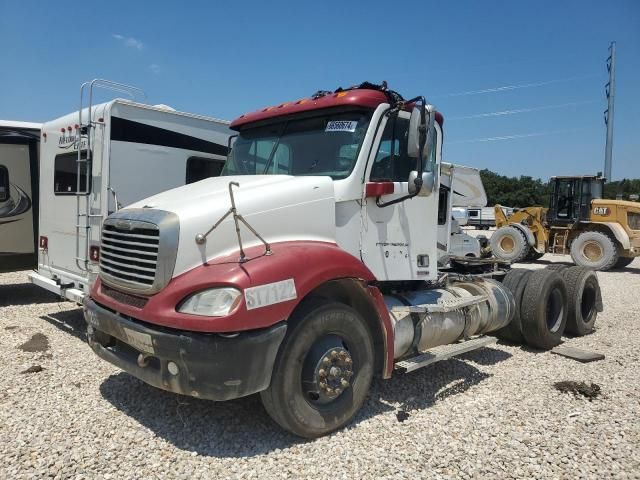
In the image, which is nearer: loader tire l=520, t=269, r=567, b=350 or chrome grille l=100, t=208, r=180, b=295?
chrome grille l=100, t=208, r=180, b=295

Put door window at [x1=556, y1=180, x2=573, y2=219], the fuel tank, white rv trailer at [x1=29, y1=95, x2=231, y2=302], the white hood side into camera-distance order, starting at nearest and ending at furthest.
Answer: the white hood side → the fuel tank → white rv trailer at [x1=29, y1=95, x2=231, y2=302] → door window at [x1=556, y1=180, x2=573, y2=219]

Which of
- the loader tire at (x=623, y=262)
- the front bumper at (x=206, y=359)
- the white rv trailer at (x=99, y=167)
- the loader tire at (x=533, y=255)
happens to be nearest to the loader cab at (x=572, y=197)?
the loader tire at (x=533, y=255)

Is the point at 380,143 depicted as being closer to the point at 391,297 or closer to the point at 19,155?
the point at 391,297

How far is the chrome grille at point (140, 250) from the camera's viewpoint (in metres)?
3.44

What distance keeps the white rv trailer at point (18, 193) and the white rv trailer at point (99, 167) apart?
49.5 inches

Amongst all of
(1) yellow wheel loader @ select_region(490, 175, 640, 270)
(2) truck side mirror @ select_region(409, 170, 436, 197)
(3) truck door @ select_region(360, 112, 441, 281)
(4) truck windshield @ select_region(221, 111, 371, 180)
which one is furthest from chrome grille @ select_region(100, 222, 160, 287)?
(1) yellow wheel loader @ select_region(490, 175, 640, 270)

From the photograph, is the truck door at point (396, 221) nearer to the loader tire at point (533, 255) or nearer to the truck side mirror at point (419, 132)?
the truck side mirror at point (419, 132)

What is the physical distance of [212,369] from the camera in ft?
10.5

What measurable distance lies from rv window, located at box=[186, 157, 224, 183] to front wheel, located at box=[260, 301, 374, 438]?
153 inches

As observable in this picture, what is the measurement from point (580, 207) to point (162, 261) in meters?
16.4

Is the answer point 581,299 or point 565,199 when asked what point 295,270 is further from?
point 565,199

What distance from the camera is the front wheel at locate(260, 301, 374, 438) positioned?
11.6 ft

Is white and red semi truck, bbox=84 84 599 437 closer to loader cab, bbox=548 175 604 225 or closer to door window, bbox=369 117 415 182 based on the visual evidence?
door window, bbox=369 117 415 182

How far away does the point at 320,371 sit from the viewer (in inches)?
146
